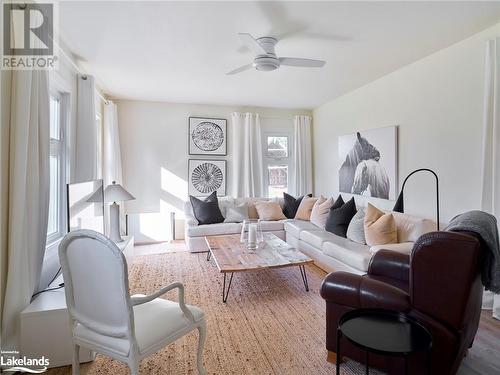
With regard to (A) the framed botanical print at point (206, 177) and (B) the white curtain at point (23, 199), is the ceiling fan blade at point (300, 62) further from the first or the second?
(A) the framed botanical print at point (206, 177)

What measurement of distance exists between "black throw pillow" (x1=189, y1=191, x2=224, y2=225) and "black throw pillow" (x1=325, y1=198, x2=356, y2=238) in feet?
5.83

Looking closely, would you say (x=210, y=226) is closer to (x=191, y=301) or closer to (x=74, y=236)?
(x=191, y=301)

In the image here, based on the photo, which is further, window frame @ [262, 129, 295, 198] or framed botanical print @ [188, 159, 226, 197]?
window frame @ [262, 129, 295, 198]

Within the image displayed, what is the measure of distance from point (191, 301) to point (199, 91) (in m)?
3.20

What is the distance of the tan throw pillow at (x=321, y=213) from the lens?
4.34 metres

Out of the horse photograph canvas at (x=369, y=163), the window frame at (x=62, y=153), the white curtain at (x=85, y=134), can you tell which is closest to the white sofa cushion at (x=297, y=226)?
the horse photograph canvas at (x=369, y=163)

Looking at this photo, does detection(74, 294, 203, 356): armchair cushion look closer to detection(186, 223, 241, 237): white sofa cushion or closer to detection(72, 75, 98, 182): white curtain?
detection(72, 75, 98, 182): white curtain

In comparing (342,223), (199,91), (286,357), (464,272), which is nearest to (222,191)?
(199,91)

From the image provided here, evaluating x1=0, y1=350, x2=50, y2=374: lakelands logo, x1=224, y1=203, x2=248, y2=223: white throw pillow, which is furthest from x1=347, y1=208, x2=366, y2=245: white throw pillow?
x1=0, y1=350, x2=50, y2=374: lakelands logo

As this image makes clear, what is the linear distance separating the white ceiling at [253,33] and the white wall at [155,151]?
3.65ft

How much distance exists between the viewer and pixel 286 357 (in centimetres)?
198

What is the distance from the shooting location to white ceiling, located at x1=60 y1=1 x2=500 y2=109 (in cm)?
230

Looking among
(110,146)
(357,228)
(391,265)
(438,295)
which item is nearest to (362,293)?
(438,295)

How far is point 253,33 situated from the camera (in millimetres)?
2695
